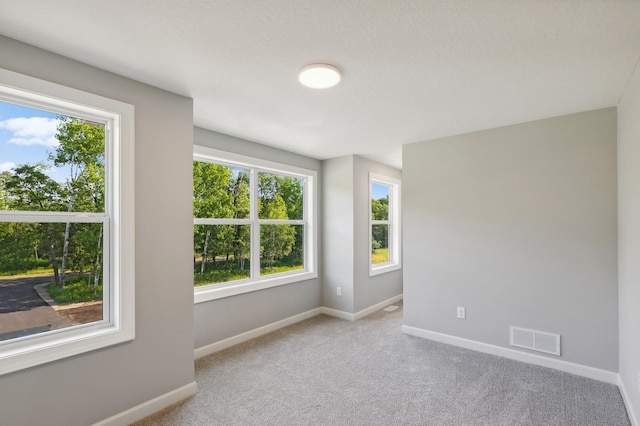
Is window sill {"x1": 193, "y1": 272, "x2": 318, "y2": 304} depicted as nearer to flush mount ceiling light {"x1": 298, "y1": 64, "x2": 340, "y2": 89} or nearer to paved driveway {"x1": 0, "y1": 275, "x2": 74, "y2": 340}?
paved driveway {"x1": 0, "y1": 275, "x2": 74, "y2": 340}

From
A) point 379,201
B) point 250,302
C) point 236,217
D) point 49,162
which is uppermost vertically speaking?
point 49,162

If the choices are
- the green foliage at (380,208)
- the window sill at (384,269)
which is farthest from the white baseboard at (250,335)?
the green foliage at (380,208)

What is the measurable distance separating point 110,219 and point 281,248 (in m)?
2.41

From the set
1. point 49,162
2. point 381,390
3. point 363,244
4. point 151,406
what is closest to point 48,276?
point 49,162

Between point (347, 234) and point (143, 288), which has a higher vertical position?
point (347, 234)

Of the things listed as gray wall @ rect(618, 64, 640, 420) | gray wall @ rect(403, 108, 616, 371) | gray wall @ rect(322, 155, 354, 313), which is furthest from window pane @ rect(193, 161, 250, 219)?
gray wall @ rect(618, 64, 640, 420)

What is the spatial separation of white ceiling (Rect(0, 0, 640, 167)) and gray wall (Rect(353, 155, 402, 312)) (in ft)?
5.75

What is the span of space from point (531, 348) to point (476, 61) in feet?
8.81

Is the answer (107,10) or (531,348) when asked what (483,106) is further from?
(107,10)

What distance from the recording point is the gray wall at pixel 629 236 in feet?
6.77

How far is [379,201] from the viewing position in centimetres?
541

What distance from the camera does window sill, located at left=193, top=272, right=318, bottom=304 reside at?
11.0 feet

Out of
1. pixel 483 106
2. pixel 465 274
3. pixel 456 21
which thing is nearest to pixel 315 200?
pixel 465 274

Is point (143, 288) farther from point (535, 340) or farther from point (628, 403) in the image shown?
point (628, 403)
